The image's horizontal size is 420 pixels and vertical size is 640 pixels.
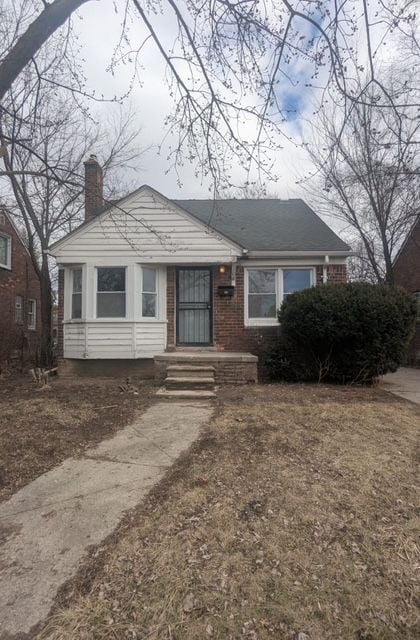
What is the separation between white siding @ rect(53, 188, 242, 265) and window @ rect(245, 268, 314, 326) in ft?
3.16

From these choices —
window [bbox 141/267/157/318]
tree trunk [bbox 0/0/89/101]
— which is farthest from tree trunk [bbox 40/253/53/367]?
tree trunk [bbox 0/0/89/101]

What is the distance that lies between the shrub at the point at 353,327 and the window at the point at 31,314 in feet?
50.3

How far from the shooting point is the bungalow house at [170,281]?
9102 millimetres

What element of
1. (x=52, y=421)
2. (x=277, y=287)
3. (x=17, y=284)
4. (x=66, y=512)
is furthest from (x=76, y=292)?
(x=17, y=284)

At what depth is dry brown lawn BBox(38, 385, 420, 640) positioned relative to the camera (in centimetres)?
172

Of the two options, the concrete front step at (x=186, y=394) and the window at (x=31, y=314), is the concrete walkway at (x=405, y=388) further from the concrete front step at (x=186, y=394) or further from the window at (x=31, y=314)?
the window at (x=31, y=314)

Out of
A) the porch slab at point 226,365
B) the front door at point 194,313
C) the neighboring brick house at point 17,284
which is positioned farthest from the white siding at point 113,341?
the neighboring brick house at point 17,284

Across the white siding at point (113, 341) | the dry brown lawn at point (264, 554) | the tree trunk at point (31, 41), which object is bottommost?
the dry brown lawn at point (264, 554)

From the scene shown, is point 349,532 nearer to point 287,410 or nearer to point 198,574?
point 198,574

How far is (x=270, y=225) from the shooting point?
10.9 m

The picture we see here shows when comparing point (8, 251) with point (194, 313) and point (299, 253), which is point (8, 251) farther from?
point (299, 253)

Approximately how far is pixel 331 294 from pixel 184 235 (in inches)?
150

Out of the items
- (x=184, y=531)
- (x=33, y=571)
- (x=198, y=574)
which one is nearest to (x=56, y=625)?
(x=33, y=571)

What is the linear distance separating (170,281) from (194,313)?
1.01m
